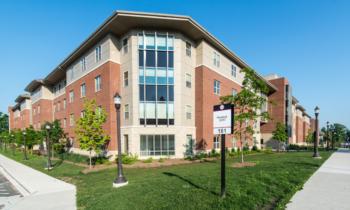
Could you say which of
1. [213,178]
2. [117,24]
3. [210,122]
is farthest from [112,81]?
[213,178]

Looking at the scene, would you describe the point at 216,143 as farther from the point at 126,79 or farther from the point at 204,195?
the point at 204,195

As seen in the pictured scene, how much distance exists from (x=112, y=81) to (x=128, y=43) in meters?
4.28

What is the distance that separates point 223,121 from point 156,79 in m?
14.2

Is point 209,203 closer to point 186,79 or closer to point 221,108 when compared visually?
point 221,108

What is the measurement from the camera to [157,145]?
1914cm

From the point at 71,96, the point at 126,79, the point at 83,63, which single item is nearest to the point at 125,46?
the point at 126,79

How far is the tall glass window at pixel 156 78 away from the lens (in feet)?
62.7

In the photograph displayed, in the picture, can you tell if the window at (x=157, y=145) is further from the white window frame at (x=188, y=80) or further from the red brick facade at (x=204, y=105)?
the white window frame at (x=188, y=80)

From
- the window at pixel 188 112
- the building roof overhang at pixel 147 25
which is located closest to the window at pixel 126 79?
the building roof overhang at pixel 147 25

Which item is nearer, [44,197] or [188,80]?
[44,197]

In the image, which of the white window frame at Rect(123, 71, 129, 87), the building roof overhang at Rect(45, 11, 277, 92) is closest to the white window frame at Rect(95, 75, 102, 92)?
the white window frame at Rect(123, 71, 129, 87)

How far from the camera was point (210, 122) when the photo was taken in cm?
2259

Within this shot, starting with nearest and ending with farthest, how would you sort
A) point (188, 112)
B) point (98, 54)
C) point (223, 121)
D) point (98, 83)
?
point (223, 121) < point (188, 112) < point (98, 54) < point (98, 83)

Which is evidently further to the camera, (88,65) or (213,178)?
(88,65)
